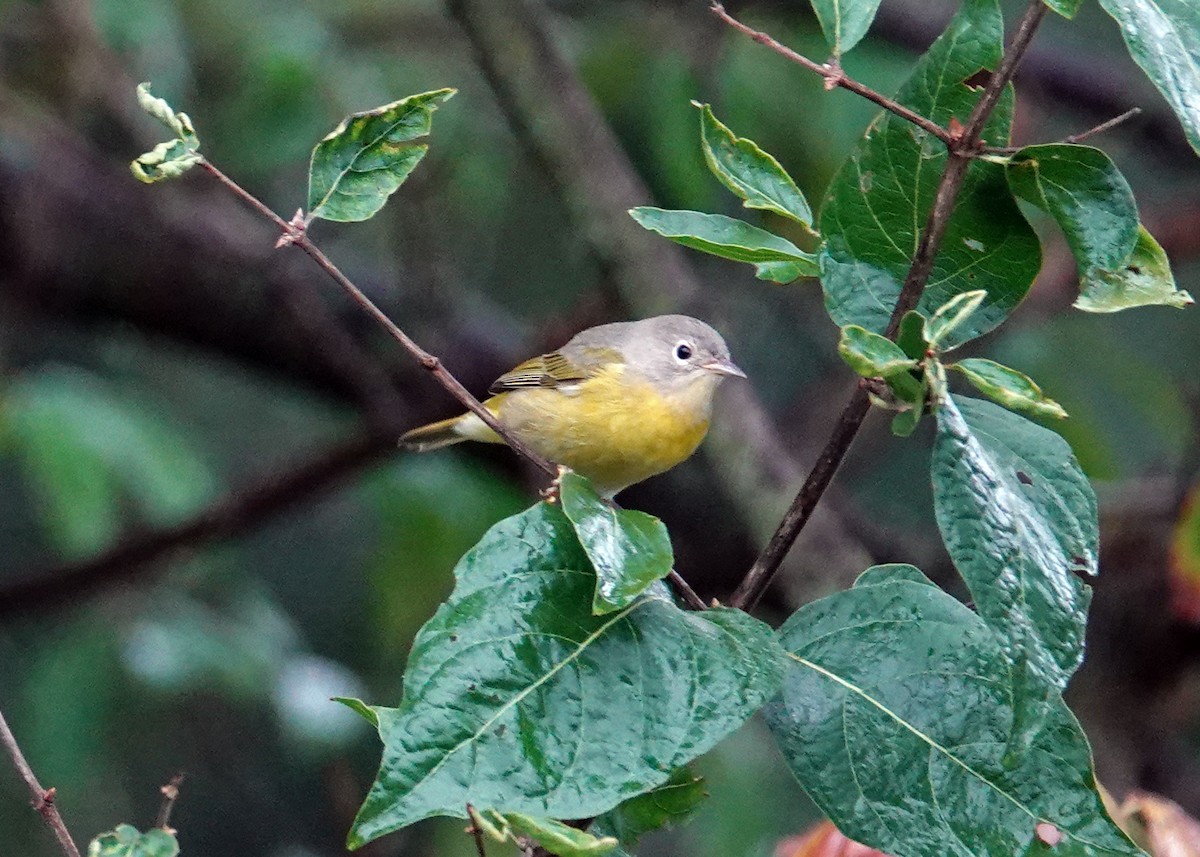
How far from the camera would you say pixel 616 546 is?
1180mm

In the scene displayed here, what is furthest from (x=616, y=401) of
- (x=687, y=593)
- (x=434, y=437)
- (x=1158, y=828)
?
(x=687, y=593)

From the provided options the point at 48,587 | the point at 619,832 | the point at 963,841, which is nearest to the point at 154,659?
the point at 48,587

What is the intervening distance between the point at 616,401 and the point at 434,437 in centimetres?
60

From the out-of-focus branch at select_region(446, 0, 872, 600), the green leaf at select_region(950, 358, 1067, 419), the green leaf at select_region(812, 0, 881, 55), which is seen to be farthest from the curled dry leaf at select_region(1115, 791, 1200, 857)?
the out-of-focus branch at select_region(446, 0, 872, 600)

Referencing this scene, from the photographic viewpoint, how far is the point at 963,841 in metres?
1.21

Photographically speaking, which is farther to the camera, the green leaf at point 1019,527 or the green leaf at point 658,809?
the green leaf at point 658,809

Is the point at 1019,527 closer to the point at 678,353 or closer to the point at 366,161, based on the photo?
the point at 366,161

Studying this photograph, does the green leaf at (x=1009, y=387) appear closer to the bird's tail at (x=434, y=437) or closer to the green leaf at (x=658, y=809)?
the green leaf at (x=658, y=809)

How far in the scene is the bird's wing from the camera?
3.22 meters

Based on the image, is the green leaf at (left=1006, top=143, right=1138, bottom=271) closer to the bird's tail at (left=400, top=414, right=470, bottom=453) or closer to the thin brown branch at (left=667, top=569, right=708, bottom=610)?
the thin brown branch at (left=667, top=569, right=708, bottom=610)

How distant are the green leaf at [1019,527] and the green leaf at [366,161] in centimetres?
56

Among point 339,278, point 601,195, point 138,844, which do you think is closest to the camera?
point 339,278

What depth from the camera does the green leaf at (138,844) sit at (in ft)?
4.78

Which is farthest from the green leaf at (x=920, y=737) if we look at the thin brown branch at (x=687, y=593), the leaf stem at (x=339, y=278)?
the leaf stem at (x=339, y=278)
